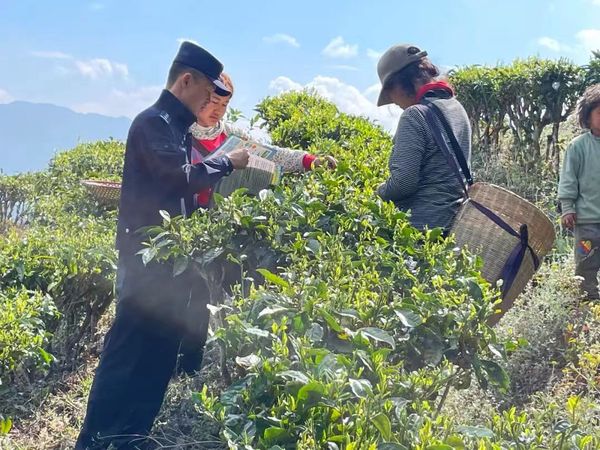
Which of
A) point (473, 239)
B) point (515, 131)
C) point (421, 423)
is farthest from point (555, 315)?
point (515, 131)

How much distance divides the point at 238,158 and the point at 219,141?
1009 millimetres

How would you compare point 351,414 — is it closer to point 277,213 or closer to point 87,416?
point 277,213

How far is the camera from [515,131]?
7.77 m

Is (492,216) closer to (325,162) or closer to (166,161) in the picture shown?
(325,162)

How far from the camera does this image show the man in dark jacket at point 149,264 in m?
3.17

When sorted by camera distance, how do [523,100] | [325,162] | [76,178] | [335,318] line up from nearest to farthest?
1. [335,318]
2. [325,162]
3. [76,178]
4. [523,100]

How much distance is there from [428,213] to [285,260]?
3.66ft

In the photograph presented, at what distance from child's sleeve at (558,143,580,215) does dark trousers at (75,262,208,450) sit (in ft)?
9.54

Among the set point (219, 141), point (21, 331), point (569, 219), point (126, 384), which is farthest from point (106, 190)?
point (569, 219)

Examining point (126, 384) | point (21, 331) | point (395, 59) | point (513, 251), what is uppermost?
point (395, 59)

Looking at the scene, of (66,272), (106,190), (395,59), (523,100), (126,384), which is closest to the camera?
(126,384)

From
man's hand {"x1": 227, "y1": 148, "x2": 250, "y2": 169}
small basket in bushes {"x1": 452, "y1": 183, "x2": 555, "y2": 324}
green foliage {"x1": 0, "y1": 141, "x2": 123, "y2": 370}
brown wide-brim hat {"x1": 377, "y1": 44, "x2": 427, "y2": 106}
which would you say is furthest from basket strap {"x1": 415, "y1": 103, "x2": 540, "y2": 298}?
green foliage {"x1": 0, "y1": 141, "x2": 123, "y2": 370}

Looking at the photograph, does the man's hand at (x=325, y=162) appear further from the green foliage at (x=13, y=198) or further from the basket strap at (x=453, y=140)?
the green foliage at (x=13, y=198)

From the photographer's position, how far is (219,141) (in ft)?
14.0
